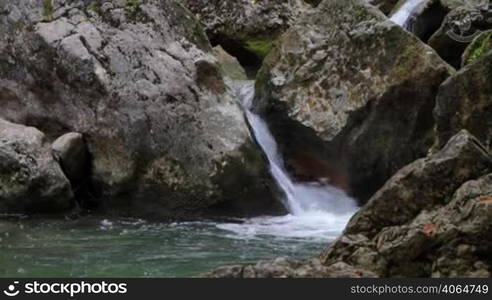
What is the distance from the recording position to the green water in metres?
9.77

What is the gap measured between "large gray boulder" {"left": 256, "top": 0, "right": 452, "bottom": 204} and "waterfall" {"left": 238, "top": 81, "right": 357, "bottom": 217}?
0.22 metres

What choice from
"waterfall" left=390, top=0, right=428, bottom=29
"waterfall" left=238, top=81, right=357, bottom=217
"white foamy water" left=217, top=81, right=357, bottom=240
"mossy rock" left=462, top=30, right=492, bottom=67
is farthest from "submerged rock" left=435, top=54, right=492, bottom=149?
"waterfall" left=390, top=0, right=428, bottom=29

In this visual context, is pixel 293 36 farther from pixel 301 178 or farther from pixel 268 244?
pixel 268 244

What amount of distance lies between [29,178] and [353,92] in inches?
238

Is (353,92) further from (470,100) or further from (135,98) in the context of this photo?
(135,98)

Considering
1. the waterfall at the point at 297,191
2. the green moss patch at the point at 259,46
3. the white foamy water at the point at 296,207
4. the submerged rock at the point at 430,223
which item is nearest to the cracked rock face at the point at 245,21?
the green moss patch at the point at 259,46

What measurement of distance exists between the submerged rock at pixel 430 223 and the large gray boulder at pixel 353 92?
6005mm

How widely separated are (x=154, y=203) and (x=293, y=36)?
14.8ft

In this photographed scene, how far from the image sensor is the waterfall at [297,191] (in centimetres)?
1466

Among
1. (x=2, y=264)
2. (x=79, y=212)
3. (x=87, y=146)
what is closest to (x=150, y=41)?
(x=87, y=146)

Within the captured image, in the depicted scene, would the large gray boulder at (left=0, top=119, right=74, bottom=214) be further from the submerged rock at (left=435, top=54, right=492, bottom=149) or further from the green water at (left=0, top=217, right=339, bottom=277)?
the submerged rock at (left=435, top=54, right=492, bottom=149)

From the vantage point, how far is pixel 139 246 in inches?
447

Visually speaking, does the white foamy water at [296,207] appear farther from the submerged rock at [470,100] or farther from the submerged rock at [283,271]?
the submerged rock at [283,271]

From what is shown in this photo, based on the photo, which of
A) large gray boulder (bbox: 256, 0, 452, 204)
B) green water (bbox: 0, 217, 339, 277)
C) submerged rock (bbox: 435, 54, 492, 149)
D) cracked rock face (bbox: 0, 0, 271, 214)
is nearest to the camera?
green water (bbox: 0, 217, 339, 277)
